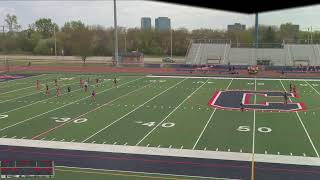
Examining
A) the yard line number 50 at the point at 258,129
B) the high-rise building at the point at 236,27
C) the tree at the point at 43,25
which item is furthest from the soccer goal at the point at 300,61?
→ the tree at the point at 43,25

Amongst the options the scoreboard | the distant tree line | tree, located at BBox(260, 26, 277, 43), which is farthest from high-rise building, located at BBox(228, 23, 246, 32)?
the scoreboard

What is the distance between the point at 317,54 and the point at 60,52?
4981 centimetres

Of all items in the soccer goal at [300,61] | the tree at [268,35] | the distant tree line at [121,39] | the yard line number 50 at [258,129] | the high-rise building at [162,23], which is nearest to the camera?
the yard line number 50 at [258,129]

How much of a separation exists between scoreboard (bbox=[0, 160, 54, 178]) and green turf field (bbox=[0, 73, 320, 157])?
4.92 m

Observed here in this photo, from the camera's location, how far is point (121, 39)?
91500mm

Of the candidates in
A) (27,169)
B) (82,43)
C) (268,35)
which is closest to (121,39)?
(82,43)

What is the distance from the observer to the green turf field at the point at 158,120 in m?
17.3

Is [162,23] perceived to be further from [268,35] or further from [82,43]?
[268,35]

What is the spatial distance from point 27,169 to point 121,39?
263 feet

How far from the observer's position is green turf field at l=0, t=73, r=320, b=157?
56.9ft

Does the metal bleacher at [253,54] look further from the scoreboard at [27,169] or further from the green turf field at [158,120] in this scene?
the scoreboard at [27,169]

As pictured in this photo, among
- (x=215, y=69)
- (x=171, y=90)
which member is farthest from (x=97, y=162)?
(x=215, y=69)

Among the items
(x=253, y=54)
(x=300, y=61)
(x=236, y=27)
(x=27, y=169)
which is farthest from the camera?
(x=236, y=27)

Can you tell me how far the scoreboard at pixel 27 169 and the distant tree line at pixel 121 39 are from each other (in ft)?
194
